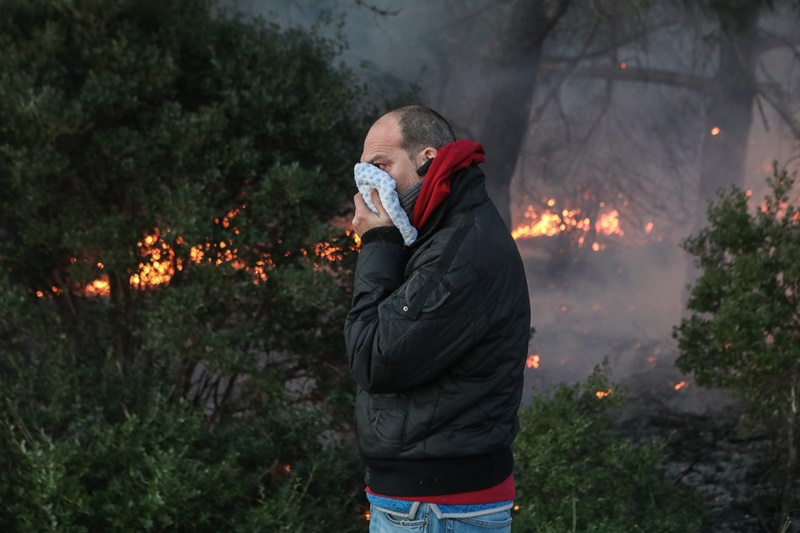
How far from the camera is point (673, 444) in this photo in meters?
7.61

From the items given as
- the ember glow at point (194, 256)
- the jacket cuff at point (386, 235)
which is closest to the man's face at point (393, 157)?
the jacket cuff at point (386, 235)

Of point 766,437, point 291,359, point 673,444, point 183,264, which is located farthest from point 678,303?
point 183,264

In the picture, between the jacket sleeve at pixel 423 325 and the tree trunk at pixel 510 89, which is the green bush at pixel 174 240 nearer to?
the jacket sleeve at pixel 423 325

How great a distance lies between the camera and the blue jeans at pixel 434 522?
199 centimetres

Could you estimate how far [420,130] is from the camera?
2.10 m

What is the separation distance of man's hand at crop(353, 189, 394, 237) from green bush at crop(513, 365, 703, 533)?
7.47 feet

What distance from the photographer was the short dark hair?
6.88 ft

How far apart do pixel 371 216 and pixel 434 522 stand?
0.73 m

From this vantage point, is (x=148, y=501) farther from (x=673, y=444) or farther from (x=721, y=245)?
(x=673, y=444)

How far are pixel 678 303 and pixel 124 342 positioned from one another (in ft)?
28.8

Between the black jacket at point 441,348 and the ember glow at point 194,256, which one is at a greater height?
the ember glow at point 194,256

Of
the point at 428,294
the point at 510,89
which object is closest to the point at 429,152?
the point at 428,294

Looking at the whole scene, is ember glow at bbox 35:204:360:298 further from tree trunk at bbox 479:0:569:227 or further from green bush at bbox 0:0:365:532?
tree trunk at bbox 479:0:569:227

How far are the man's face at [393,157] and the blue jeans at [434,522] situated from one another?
0.76 meters
